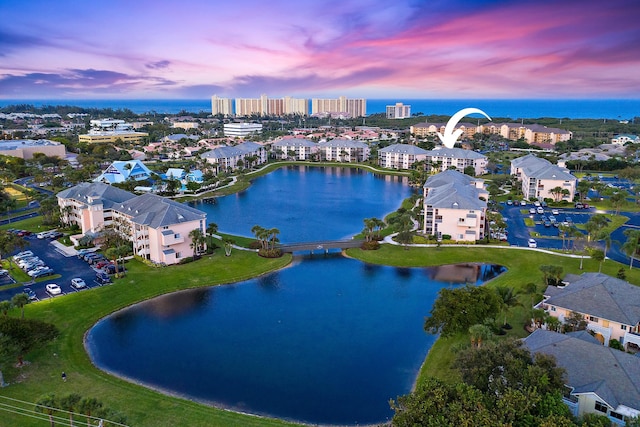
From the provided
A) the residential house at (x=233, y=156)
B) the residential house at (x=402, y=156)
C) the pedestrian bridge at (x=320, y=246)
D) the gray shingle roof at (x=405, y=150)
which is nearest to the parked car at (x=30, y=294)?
the pedestrian bridge at (x=320, y=246)

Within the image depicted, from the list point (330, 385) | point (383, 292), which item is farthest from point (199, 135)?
point (330, 385)

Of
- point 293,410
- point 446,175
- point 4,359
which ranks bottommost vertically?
point 293,410

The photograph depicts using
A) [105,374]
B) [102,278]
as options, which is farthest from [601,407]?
[102,278]

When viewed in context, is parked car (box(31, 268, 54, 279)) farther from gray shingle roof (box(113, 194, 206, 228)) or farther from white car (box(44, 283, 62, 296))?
gray shingle roof (box(113, 194, 206, 228))

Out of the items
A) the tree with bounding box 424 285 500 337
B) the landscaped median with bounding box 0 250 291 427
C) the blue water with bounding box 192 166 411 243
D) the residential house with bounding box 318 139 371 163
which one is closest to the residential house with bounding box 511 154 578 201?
the blue water with bounding box 192 166 411 243

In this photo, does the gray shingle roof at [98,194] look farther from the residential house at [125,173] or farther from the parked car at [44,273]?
the residential house at [125,173]

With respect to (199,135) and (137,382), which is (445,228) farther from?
(199,135)

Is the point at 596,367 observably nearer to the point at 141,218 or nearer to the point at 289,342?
the point at 289,342
